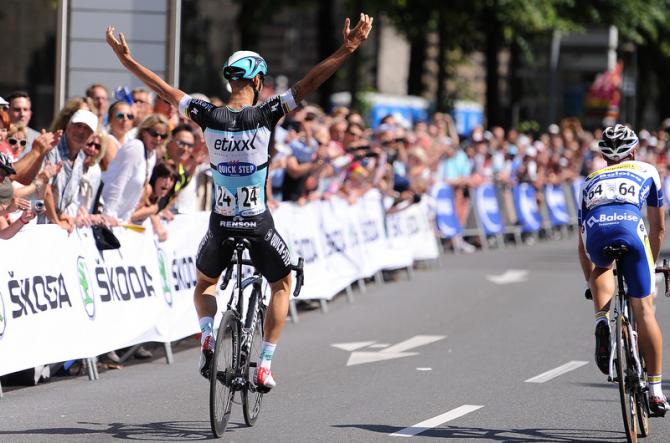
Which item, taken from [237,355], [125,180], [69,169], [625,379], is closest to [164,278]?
[125,180]

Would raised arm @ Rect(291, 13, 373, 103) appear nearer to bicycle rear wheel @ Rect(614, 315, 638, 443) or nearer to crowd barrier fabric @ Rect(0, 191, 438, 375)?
bicycle rear wheel @ Rect(614, 315, 638, 443)

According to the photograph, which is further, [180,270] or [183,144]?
[183,144]

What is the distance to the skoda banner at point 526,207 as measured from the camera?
27.9 metres

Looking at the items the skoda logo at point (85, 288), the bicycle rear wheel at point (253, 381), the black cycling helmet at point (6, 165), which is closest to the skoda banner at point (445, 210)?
the skoda logo at point (85, 288)

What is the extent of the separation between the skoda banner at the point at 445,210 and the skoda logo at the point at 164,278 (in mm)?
12271

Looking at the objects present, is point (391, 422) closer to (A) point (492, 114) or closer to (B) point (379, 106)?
(B) point (379, 106)

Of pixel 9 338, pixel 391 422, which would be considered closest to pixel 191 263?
pixel 9 338

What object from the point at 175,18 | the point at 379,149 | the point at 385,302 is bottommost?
the point at 385,302

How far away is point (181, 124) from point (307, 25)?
39.1 m

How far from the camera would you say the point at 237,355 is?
8641 mm

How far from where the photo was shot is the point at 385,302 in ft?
56.3

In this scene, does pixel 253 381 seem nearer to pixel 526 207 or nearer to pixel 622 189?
pixel 622 189

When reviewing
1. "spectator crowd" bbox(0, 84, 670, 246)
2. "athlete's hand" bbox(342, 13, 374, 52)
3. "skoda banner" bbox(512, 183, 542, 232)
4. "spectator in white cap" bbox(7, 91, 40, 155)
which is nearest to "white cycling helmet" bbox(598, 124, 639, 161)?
"athlete's hand" bbox(342, 13, 374, 52)

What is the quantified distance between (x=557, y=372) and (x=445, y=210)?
42.7ft
